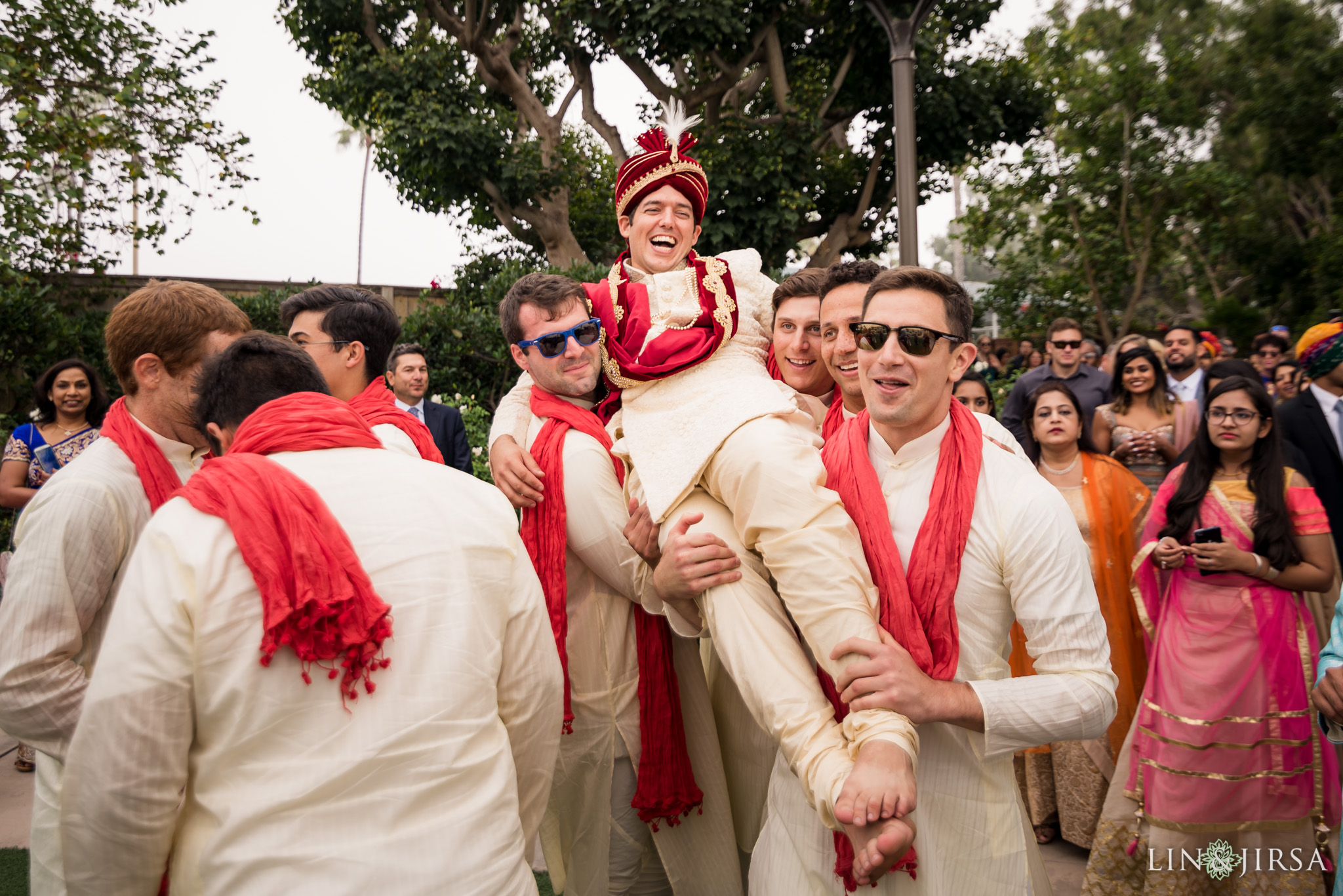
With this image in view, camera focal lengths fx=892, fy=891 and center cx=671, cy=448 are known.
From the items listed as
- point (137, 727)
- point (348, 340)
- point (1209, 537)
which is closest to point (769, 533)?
point (137, 727)

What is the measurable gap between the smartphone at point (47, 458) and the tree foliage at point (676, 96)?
22.4 ft

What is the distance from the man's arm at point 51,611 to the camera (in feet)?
6.75

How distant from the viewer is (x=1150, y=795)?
364 cm

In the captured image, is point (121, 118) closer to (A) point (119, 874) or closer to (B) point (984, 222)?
(A) point (119, 874)

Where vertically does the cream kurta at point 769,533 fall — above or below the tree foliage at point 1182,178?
below

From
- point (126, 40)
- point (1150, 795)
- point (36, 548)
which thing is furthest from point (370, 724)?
point (126, 40)

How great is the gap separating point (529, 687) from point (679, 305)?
4.90 feet

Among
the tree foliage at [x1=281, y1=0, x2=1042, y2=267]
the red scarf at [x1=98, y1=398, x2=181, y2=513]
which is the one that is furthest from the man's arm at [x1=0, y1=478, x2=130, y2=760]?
the tree foliage at [x1=281, y1=0, x2=1042, y2=267]

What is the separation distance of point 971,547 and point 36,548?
2245mm

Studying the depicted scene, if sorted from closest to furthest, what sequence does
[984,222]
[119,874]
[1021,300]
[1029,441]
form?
[119,874] < [1029,441] < [984,222] < [1021,300]

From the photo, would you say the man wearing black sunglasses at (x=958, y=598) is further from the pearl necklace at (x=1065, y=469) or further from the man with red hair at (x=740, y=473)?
the pearl necklace at (x=1065, y=469)

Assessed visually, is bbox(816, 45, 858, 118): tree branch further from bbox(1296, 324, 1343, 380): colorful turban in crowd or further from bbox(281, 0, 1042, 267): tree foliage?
bbox(1296, 324, 1343, 380): colorful turban in crowd

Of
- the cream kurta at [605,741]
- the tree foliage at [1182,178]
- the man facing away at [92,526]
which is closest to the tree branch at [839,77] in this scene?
the tree foliage at [1182,178]

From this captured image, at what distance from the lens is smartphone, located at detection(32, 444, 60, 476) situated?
5828 millimetres
